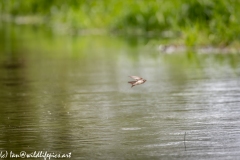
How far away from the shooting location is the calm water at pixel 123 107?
23.7 feet

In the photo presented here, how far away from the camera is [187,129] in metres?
8.09

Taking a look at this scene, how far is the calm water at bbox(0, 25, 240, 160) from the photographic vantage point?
7238 millimetres

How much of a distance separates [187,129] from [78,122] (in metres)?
1.30

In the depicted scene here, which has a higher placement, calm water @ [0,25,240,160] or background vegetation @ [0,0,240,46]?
calm water @ [0,25,240,160]

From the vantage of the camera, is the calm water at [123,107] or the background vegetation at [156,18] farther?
the background vegetation at [156,18]

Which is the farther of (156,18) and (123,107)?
(156,18)

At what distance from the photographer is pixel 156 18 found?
90.7 feet

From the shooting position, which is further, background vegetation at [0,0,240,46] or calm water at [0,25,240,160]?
background vegetation at [0,0,240,46]

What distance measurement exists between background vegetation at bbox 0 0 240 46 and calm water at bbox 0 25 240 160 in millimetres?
1006

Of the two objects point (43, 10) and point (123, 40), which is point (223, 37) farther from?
point (43, 10)

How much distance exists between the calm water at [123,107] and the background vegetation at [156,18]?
101 centimetres

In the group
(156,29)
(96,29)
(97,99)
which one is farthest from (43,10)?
(97,99)

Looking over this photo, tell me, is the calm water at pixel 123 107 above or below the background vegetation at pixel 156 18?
above

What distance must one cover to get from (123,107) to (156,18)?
17745 mm
